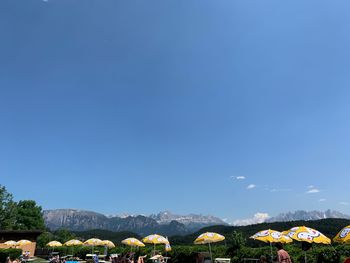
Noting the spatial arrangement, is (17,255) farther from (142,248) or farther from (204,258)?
(204,258)

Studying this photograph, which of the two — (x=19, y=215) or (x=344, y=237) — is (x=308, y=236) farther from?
(x=19, y=215)

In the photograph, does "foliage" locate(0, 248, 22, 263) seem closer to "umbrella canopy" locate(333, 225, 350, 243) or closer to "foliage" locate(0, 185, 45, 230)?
"umbrella canopy" locate(333, 225, 350, 243)

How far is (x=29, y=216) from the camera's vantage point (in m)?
81.5

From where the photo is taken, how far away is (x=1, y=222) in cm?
7419

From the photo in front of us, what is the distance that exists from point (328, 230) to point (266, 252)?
3674 inches

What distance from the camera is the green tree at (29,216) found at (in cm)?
7994

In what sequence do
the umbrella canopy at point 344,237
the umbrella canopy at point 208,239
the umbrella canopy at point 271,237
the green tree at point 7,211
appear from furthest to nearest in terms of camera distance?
1. the green tree at point 7,211
2. the umbrella canopy at point 208,239
3. the umbrella canopy at point 271,237
4. the umbrella canopy at point 344,237

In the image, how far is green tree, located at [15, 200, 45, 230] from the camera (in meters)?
79.9

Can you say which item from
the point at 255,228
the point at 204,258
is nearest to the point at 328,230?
the point at 255,228

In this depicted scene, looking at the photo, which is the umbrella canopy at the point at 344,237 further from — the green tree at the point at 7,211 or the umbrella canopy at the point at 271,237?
the green tree at the point at 7,211

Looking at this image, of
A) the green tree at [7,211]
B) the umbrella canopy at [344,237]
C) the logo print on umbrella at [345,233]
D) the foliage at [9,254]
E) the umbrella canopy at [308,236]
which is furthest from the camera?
the green tree at [7,211]

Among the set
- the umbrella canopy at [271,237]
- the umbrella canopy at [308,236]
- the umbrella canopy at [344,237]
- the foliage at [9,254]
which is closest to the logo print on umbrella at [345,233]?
the umbrella canopy at [344,237]

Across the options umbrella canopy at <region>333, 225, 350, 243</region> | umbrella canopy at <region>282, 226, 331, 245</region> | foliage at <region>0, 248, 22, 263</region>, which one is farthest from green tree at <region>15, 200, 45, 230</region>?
umbrella canopy at <region>333, 225, 350, 243</region>

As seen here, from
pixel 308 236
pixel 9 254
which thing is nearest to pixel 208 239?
pixel 308 236
